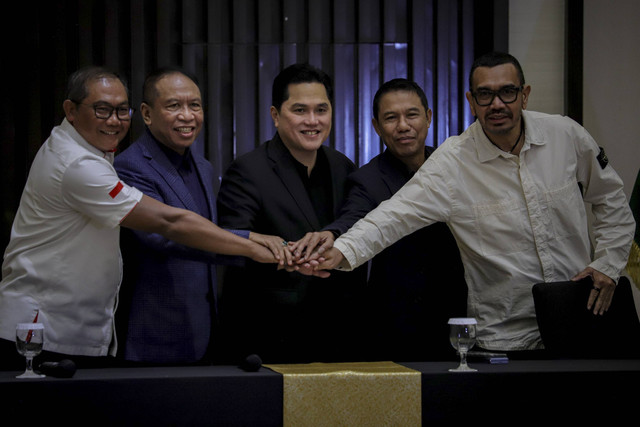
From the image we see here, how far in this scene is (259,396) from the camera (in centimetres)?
200

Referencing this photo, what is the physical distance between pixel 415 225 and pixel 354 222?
24 centimetres

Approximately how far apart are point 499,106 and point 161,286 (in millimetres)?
1404

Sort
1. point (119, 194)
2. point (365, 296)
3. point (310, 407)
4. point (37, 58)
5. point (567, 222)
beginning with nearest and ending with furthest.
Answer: point (310, 407), point (119, 194), point (567, 222), point (365, 296), point (37, 58)

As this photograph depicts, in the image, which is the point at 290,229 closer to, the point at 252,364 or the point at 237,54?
the point at 252,364

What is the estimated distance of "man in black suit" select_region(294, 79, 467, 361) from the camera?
2.84m

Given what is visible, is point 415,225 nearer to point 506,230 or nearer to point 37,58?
point 506,230

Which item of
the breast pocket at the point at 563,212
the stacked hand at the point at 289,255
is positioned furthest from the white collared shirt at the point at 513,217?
the stacked hand at the point at 289,255

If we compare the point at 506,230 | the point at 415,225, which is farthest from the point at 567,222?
the point at 415,225

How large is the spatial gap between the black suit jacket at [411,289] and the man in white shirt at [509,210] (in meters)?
0.12

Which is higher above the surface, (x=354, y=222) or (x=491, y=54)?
(x=491, y=54)

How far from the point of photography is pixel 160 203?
255 cm

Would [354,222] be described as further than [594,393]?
Yes

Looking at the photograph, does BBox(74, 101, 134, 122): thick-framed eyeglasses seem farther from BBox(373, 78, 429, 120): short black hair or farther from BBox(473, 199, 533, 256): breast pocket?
BBox(473, 199, 533, 256): breast pocket

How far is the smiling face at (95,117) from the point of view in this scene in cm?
259
